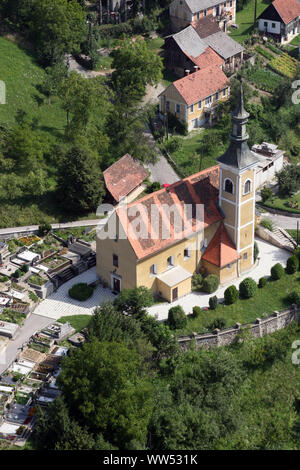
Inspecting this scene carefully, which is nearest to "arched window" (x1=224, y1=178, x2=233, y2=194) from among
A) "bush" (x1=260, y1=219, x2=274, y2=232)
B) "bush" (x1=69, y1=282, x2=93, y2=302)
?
"bush" (x1=260, y1=219, x2=274, y2=232)

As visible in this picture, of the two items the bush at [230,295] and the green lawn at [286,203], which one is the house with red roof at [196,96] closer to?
the green lawn at [286,203]

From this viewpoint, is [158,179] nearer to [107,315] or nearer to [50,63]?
[50,63]

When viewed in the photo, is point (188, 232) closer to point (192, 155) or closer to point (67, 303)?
point (67, 303)

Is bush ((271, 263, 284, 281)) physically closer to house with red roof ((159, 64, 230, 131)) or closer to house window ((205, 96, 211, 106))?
house with red roof ((159, 64, 230, 131))

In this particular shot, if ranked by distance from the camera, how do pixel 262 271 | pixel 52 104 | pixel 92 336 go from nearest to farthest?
pixel 92 336 → pixel 262 271 → pixel 52 104

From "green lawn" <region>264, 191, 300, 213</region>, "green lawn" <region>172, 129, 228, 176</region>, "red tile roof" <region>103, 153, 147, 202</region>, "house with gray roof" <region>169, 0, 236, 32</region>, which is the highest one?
"house with gray roof" <region>169, 0, 236, 32</region>
